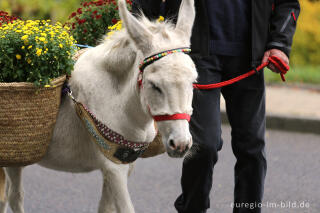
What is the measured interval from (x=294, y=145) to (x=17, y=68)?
4.52 m

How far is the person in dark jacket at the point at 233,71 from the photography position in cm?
325

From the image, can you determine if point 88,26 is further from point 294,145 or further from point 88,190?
point 294,145

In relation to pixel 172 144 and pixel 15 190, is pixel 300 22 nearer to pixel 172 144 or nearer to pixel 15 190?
pixel 15 190

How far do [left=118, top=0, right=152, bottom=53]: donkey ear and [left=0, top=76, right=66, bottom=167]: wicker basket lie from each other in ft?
1.99

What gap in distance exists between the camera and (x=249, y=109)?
133 inches

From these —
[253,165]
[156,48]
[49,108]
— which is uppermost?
[156,48]

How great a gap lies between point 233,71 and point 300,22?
8062mm

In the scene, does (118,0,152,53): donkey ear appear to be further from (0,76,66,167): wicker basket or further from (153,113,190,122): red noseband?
(0,76,66,167): wicker basket

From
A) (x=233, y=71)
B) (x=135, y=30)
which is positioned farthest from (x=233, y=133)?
(x=135, y=30)

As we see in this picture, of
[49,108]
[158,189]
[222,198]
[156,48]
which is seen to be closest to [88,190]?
[158,189]

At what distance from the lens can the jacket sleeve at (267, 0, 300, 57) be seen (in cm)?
331

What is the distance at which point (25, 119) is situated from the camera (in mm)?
2977

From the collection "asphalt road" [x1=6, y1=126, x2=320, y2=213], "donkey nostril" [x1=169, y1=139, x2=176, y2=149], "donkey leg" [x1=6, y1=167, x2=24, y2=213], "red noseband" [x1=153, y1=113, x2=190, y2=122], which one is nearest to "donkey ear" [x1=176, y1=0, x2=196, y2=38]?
"red noseband" [x1=153, y1=113, x2=190, y2=122]

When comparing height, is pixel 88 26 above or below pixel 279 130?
above
